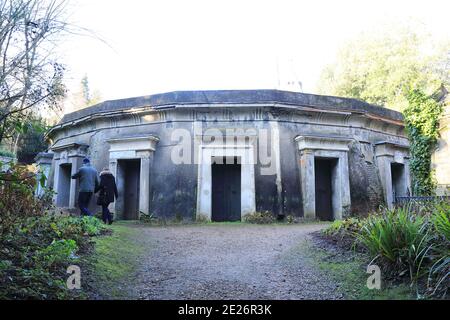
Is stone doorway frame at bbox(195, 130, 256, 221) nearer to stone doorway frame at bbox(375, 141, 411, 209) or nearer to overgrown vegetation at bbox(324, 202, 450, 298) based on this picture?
stone doorway frame at bbox(375, 141, 411, 209)

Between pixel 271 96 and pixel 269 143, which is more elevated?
pixel 271 96

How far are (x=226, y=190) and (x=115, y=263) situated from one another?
275 inches

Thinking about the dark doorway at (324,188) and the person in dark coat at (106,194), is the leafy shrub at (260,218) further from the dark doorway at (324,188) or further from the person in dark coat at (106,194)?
the person in dark coat at (106,194)

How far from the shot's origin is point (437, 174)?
561 inches

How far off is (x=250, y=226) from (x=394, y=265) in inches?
221

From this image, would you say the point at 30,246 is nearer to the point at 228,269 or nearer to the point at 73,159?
the point at 228,269

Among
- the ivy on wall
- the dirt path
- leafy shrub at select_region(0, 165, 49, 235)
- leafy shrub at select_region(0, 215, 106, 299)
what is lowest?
the dirt path

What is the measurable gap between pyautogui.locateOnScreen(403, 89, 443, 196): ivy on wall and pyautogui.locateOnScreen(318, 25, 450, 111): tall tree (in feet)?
33.7

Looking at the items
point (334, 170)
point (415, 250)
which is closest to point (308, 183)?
point (334, 170)

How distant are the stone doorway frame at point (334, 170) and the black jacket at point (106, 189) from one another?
228 inches

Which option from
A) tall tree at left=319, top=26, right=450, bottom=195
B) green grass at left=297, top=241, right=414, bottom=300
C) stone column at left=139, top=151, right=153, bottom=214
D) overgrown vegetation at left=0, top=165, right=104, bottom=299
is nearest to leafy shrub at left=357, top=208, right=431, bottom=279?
green grass at left=297, top=241, right=414, bottom=300

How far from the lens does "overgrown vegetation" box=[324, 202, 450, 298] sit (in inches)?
141
